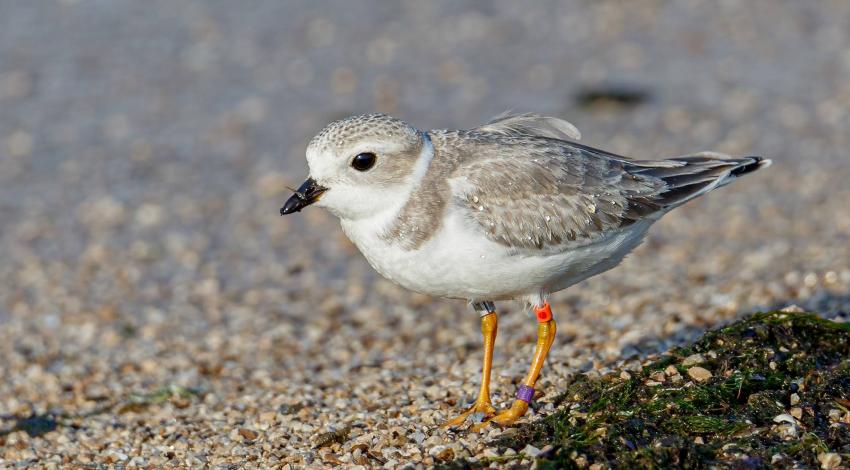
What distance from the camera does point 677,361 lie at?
586cm

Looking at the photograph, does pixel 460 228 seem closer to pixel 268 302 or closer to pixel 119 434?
pixel 119 434

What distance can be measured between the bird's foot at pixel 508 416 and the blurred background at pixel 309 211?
0.26 meters

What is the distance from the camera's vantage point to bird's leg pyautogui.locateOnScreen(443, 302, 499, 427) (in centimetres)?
569

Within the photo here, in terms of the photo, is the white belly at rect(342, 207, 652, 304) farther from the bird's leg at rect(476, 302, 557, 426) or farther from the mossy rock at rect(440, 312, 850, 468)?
the mossy rock at rect(440, 312, 850, 468)

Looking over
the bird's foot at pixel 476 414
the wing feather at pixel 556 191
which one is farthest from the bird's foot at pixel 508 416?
the wing feather at pixel 556 191

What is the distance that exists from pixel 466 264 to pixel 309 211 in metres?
6.06

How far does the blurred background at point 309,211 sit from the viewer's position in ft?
22.1

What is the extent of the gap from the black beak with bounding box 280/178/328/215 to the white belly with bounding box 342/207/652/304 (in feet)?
0.80

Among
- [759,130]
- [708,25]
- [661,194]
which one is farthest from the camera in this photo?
[708,25]

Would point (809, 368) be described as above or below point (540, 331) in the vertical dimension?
below

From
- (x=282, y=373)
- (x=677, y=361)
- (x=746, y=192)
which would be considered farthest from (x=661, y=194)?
(x=746, y=192)

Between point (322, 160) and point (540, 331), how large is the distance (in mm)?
1559

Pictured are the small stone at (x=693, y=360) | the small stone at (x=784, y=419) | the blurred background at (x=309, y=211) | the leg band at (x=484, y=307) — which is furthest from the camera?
the blurred background at (x=309, y=211)

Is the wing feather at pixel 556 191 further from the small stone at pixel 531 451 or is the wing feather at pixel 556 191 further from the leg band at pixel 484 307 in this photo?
the small stone at pixel 531 451
